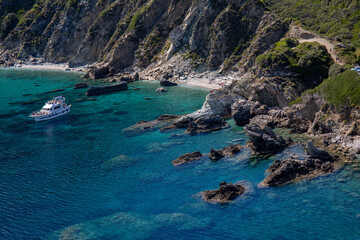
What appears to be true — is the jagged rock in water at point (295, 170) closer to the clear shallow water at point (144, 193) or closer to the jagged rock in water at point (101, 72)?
the clear shallow water at point (144, 193)

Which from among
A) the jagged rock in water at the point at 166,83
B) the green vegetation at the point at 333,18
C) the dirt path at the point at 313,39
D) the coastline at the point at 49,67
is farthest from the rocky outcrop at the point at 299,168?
the coastline at the point at 49,67

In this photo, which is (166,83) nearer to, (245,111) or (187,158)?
(245,111)

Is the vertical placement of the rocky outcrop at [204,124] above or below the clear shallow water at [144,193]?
above

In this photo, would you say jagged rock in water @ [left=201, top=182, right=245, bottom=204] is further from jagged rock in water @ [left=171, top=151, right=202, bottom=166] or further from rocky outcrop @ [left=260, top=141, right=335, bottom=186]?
jagged rock in water @ [left=171, top=151, right=202, bottom=166]

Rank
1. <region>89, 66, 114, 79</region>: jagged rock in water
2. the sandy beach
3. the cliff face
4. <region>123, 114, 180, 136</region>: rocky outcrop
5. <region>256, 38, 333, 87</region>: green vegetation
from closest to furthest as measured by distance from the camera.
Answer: <region>123, 114, 180, 136</region>: rocky outcrop, <region>256, 38, 333, 87</region>: green vegetation, the cliff face, <region>89, 66, 114, 79</region>: jagged rock in water, the sandy beach

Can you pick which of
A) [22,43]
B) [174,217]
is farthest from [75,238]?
[22,43]

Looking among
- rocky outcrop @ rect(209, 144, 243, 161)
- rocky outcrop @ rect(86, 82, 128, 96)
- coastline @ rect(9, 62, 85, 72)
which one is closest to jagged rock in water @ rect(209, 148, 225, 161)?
rocky outcrop @ rect(209, 144, 243, 161)

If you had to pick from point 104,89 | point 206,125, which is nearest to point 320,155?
point 206,125
